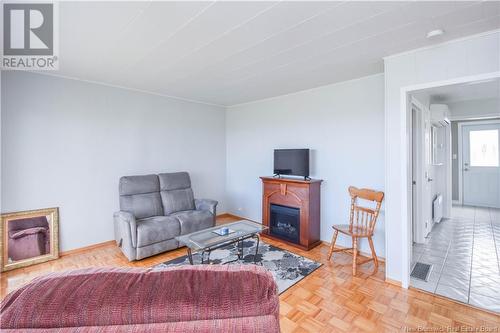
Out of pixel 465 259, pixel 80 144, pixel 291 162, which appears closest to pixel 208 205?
pixel 291 162

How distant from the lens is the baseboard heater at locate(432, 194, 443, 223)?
171 inches

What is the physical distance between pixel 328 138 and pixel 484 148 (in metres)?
4.70

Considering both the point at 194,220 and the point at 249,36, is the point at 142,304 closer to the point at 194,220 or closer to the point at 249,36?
the point at 249,36

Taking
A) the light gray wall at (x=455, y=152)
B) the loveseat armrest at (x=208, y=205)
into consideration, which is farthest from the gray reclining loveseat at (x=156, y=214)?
the light gray wall at (x=455, y=152)

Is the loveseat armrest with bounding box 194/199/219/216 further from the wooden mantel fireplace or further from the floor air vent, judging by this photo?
the floor air vent

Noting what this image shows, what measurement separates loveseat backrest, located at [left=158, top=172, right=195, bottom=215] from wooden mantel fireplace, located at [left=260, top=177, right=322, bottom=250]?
1.29 meters

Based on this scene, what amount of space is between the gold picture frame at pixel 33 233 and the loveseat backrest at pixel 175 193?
4.47ft

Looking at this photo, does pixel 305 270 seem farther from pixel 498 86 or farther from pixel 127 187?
pixel 498 86

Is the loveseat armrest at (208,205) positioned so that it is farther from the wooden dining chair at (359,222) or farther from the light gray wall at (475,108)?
the light gray wall at (475,108)

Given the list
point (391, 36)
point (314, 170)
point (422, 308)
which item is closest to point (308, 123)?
point (314, 170)

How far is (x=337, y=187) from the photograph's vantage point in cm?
353

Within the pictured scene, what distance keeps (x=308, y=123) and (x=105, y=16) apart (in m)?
2.91

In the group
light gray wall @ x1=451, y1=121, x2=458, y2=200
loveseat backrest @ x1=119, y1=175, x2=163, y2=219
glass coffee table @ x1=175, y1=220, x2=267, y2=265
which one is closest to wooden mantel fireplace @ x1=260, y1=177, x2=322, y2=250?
glass coffee table @ x1=175, y1=220, x2=267, y2=265

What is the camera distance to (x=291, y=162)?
12.7 feet
